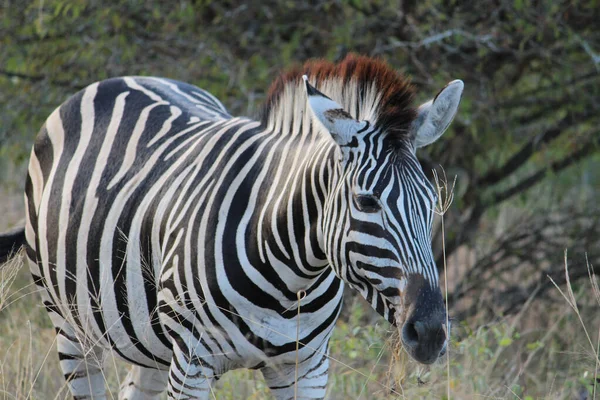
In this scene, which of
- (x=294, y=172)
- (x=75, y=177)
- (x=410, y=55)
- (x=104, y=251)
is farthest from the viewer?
(x=410, y=55)

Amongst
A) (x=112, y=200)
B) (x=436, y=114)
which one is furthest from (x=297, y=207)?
(x=112, y=200)

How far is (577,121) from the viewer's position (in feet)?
21.2

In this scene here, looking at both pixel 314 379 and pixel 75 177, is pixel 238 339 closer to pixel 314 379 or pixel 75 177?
pixel 314 379

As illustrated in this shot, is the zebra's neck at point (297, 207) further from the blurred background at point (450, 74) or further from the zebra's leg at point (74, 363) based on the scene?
the blurred background at point (450, 74)

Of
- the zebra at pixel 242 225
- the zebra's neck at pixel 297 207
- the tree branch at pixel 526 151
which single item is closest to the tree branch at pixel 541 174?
the tree branch at pixel 526 151

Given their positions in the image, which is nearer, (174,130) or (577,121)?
(174,130)

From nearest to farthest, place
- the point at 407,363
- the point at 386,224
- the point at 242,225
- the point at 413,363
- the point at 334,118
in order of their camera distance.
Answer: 1. the point at 386,224
2. the point at 334,118
3. the point at 242,225
4. the point at 407,363
5. the point at 413,363

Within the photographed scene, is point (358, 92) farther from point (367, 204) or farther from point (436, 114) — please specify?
point (367, 204)

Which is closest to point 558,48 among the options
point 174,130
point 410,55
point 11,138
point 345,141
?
point 410,55

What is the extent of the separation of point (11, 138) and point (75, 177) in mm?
3365

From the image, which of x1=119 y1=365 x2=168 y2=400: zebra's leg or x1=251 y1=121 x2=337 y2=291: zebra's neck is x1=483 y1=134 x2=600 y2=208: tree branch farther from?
x1=251 y1=121 x2=337 y2=291: zebra's neck

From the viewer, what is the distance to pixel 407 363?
11.8 ft

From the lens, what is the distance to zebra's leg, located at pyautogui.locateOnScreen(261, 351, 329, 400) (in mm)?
3193

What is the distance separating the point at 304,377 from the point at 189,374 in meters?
0.47
